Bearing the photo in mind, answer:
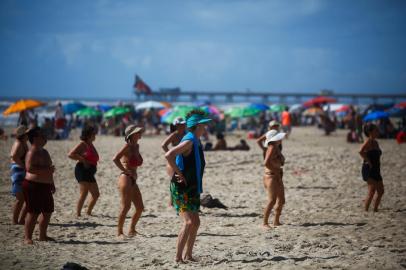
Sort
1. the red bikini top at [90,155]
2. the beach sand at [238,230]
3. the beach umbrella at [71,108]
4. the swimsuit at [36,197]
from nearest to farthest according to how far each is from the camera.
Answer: the beach sand at [238,230]
the swimsuit at [36,197]
the red bikini top at [90,155]
the beach umbrella at [71,108]

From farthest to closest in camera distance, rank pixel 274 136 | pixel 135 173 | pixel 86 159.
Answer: pixel 86 159 → pixel 274 136 → pixel 135 173

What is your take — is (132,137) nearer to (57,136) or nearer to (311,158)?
(311,158)

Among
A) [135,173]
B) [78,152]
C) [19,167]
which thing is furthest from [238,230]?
[19,167]

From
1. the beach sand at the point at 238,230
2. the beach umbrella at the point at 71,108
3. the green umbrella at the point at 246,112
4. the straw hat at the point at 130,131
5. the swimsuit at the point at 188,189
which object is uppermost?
the green umbrella at the point at 246,112

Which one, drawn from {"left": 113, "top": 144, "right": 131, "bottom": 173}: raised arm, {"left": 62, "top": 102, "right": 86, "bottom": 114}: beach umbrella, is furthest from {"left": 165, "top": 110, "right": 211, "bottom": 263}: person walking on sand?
{"left": 62, "top": 102, "right": 86, "bottom": 114}: beach umbrella

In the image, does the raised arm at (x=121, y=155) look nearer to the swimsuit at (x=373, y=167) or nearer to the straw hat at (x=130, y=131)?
the straw hat at (x=130, y=131)

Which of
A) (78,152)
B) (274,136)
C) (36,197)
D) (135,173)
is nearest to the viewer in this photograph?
(36,197)

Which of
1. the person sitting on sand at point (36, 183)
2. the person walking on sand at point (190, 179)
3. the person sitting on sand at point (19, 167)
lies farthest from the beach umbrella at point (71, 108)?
the person walking on sand at point (190, 179)

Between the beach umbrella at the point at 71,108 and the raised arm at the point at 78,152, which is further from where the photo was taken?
the beach umbrella at the point at 71,108

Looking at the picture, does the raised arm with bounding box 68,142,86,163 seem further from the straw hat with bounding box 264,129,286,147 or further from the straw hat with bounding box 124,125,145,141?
the straw hat with bounding box 264,129,286,147

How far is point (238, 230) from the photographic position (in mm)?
Result: 6570

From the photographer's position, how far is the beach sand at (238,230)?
5031 millimetres

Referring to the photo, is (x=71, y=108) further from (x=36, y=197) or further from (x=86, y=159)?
(x=36, y=197)

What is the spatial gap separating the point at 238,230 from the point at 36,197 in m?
2.67
